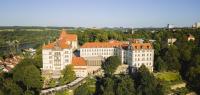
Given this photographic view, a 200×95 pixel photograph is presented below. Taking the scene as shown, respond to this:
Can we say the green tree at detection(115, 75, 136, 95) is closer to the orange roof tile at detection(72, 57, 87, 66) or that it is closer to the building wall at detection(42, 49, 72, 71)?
the orange roof tile at detection(72, 57, 87, 66)

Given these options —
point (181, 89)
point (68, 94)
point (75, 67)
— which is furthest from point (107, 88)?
point (181, 89)

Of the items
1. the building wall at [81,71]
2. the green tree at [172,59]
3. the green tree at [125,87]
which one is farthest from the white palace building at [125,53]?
the green tree at [125,87]

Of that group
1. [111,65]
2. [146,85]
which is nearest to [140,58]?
[111,65]

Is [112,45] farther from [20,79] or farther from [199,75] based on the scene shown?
[20,79]

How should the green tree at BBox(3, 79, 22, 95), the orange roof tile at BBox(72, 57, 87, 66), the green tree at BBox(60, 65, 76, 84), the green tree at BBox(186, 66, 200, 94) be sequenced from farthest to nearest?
the orange roof tile at BBox(72, 57, 87, 66)
the green tree at BBox(186, 66, 200, 94)
the green tree at BBox(60, 65, 76, 84)
the green tree at BBox(3, 79, 22, 95)

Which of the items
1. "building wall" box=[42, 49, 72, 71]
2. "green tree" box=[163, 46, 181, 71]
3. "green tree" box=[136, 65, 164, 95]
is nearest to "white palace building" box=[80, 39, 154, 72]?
"green tree" box=[163, 46, 181, 71]

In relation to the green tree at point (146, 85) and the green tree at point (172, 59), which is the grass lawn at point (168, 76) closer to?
the green tree at point (172, 59)

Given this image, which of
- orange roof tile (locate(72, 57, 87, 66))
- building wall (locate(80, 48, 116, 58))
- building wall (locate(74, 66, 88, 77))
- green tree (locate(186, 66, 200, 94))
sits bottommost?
green tree (locate(186, 66, 200, 94))

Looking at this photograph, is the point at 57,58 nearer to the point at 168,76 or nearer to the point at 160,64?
the point at 160,64
